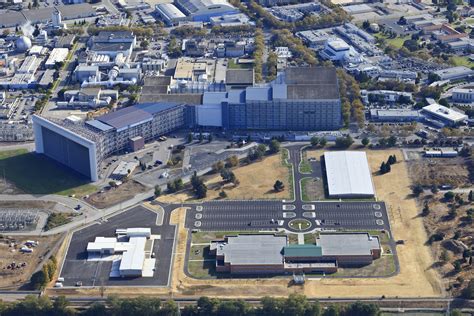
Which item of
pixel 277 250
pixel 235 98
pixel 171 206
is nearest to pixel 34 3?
pixel 235 98

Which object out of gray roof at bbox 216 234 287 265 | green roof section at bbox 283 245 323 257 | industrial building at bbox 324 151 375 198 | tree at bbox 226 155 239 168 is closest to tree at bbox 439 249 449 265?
green roof section at bbox 283 245 323 257

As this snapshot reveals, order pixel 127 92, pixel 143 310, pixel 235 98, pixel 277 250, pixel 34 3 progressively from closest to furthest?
1. pixel 143 310
2. pixel 277 250
3. pixel 235 98
4. pixel 127 92
5. pixel 34 3

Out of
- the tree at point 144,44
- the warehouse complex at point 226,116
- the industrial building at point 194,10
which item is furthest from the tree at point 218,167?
the industrial building at point 194,10

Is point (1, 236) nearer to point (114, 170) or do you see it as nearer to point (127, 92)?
point (114, 170)

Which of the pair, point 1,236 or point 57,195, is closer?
point 1,236

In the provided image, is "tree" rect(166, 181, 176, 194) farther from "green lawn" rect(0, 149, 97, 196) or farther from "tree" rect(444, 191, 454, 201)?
"tree" rect(444, 191, 454, 201)

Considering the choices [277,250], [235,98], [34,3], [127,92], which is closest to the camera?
[277,250]

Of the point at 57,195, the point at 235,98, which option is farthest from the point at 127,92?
the point at 57,195
